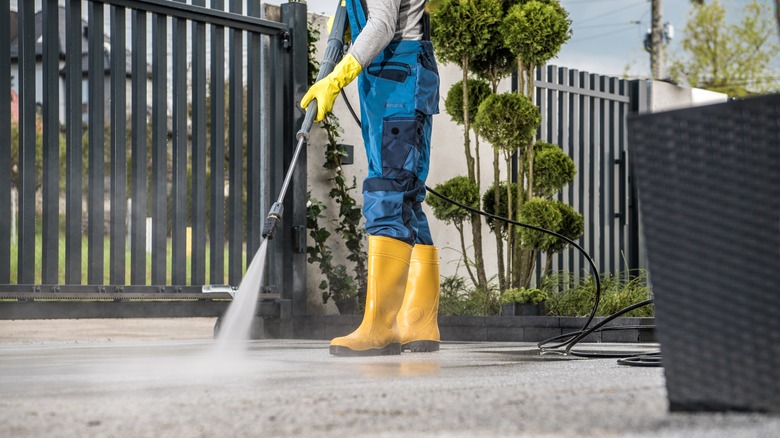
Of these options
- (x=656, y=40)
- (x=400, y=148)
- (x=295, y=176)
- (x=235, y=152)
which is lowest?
(x=400, y=148)

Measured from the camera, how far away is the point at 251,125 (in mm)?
5477

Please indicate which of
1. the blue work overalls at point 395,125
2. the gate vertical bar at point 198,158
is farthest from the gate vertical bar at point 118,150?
the blue work overalls at point 395,125

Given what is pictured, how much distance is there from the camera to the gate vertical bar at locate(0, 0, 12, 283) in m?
4.41

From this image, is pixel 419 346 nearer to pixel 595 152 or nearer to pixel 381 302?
pixel 381 302

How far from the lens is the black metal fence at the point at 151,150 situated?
4.56 metres

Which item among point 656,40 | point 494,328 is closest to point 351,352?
point 494,328

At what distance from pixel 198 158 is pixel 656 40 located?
2219cm

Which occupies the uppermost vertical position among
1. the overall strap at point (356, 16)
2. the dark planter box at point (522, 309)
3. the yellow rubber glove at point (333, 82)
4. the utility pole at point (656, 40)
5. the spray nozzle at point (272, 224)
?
the utility pole at point (656, 40)

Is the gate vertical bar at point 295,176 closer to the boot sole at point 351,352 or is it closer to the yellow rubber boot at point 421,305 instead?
the yellow rubber boot at point 421,305

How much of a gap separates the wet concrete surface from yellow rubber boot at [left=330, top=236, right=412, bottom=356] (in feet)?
0.47

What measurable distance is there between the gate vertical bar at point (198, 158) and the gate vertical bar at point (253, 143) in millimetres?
286

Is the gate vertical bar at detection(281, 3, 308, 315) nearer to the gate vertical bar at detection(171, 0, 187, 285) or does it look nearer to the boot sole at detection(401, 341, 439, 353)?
the gate vertical bar at detection(171, 0, 187, 285)

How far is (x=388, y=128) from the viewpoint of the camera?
370cm

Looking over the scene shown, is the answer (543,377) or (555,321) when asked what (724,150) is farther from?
(555,321)
